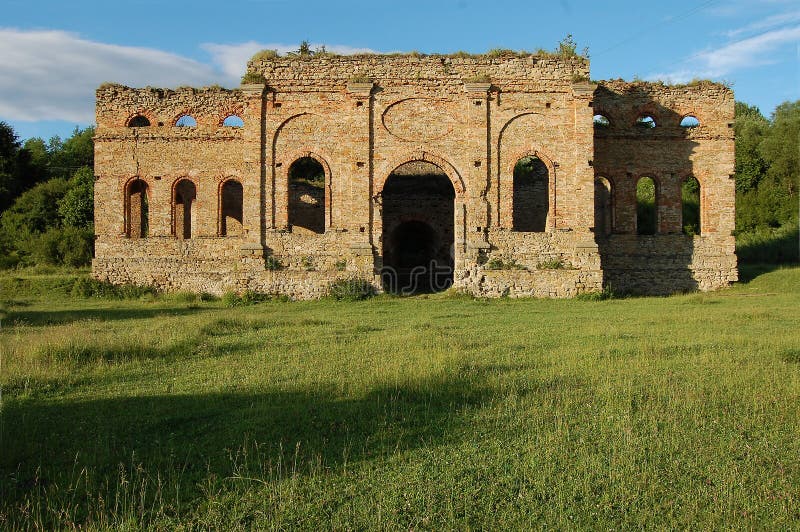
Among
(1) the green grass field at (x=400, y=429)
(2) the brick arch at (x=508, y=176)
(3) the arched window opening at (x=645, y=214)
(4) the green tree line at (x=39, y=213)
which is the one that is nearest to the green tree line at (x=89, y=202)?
(4) the green tree line at (x=39, y=213)

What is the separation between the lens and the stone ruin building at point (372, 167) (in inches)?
812

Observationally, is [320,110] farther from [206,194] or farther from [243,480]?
[243,480]

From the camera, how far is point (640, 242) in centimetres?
2323

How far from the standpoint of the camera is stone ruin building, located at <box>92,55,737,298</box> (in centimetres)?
2062

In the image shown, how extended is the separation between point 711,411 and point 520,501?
3171 millimetres

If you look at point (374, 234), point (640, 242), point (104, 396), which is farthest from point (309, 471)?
point (640, 242)

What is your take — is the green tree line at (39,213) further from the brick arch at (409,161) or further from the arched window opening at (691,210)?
the arched window opening at (691,210)

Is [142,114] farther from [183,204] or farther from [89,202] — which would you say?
[89,202]

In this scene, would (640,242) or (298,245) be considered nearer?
(298,245)

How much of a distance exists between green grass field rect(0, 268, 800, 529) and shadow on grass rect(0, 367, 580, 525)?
0.09 feet

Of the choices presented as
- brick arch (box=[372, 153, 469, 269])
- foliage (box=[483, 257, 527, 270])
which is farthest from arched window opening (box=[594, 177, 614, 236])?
brick arch (box=[372, 153, 469, 269])

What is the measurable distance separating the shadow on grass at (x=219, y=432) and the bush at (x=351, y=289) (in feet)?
39.4

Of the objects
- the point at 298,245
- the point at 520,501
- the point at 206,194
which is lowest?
the point at 520,501

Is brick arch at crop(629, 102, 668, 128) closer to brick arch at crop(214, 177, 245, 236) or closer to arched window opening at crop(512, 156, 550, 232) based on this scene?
arched window opening at crop(512, 156, 550, 232)
